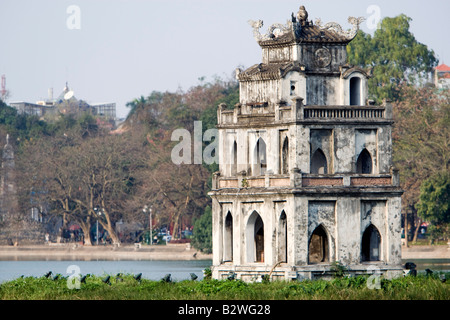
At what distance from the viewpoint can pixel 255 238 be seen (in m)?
48.9

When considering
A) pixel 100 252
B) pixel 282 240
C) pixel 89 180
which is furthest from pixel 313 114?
pixel 89 180

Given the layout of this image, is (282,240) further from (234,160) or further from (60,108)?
(60,108)

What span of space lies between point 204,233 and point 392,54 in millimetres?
28943

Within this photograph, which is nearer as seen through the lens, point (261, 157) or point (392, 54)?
point (261, 157)

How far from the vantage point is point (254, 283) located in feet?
148

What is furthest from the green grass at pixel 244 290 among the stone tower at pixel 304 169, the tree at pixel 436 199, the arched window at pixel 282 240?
the tree at pixel 436 199

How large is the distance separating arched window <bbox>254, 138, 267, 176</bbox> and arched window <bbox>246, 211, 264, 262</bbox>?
68.1 inches

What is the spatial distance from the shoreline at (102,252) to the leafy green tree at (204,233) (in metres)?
1.20

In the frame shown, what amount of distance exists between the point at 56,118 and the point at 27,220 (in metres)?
34.6

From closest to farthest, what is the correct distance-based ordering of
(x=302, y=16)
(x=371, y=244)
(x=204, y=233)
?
(x=371, y=244)
(x=302, y=16)
(x=204, y=233)

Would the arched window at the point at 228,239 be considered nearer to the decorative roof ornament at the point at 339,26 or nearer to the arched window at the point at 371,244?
the arched window at the point at 371,244

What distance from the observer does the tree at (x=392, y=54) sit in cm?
10900
